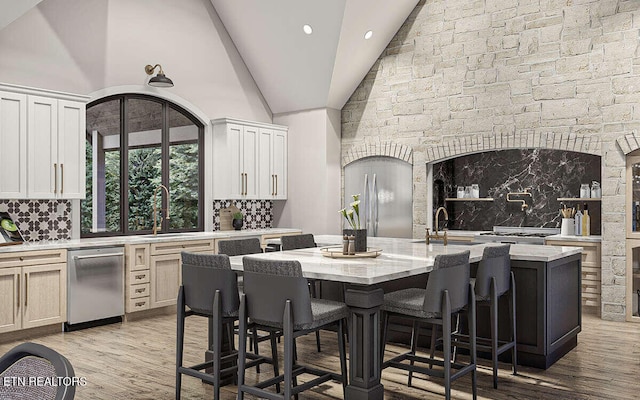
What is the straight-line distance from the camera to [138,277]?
6797mm

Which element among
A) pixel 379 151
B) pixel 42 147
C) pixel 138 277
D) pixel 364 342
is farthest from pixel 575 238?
pixel 42 147

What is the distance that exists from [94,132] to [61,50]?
1019mm

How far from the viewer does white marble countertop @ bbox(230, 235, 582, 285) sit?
362 cm

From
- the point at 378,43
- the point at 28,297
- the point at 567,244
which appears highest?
the point at 378,43

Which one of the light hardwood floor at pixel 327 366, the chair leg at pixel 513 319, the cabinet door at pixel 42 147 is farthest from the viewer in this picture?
the cabinet door at pixel 42 147

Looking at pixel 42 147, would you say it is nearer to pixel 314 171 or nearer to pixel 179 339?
pixel 179 339

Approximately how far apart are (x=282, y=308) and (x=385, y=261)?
1129mm

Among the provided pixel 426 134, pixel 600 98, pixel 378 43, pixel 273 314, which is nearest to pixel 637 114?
pixel 600 98

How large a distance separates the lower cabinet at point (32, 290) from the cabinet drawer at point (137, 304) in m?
0.75

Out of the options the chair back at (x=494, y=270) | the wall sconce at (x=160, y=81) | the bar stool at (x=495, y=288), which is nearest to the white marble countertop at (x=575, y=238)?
the bar stool at (x=495, y=288)

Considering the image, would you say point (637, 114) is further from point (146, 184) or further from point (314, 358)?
point (146, 184)

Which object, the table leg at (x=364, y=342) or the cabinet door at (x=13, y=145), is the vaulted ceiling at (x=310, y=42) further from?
the table leg at (x=364, y=342)

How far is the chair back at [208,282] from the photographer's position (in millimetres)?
3754

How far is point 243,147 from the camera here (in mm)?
8586
